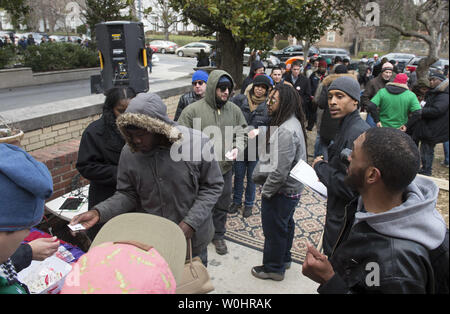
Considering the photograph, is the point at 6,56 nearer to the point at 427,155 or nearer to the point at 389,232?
the point at 427,155

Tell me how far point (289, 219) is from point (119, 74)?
171 inches

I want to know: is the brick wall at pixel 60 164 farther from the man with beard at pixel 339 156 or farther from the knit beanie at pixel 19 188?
the man with beard at pixel 339 156

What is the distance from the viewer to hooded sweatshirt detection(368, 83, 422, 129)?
5.31 meters

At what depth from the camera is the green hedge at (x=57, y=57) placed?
14.3 metres

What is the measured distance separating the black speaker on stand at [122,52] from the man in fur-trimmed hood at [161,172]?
12.8 ft

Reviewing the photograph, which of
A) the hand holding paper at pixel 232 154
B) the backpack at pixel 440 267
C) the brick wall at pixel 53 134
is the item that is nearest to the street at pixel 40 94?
the brick wall at pixel 53 134

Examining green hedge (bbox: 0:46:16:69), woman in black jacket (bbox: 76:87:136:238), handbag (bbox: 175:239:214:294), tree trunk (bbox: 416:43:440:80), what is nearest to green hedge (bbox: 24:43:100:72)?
green hedge (bbox: 0:46:16:69)

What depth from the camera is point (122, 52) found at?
5.90m

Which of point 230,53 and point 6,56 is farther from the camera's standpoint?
point 6,56

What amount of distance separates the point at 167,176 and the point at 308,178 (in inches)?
42.4

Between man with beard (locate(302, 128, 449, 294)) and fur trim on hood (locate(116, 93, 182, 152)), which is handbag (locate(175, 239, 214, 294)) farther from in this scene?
fur trim on hood (locate(116, 93, 182, 152))

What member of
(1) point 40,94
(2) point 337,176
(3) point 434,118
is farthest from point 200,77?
(1) point 40,94

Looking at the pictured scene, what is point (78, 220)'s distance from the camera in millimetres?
1932

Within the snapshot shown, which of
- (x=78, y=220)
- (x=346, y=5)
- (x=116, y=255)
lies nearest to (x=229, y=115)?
(x=78, y=220)
